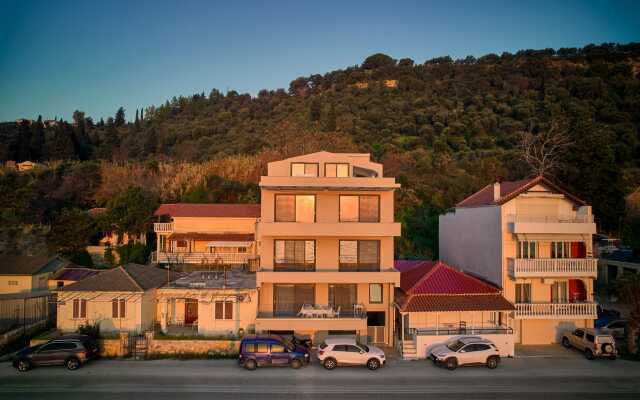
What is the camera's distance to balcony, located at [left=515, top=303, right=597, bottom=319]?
24.1m

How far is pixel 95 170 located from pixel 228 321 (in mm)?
48320

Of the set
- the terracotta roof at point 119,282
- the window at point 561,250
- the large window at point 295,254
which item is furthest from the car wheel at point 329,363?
the window at point 561,250

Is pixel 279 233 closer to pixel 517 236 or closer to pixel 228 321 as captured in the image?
pixel 228 321

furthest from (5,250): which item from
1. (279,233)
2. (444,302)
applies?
(444,302)

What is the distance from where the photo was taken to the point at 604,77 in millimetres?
80812

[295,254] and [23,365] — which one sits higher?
[295,254]

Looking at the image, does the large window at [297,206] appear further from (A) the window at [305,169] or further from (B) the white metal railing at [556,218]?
(B) the white metal railing at [556,218]

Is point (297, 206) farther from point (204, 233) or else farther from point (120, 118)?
point (120, 118)

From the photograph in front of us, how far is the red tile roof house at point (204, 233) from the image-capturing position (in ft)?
127

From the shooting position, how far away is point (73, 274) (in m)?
33.7

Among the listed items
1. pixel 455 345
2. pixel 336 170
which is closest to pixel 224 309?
pixel 336 170

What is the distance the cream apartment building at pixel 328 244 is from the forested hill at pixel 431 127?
1747cm

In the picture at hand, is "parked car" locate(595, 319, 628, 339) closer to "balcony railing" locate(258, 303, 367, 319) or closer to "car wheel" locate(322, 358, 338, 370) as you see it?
"balcony railing" locate(258, 303, 367, 319)

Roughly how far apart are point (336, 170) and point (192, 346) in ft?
42.3
